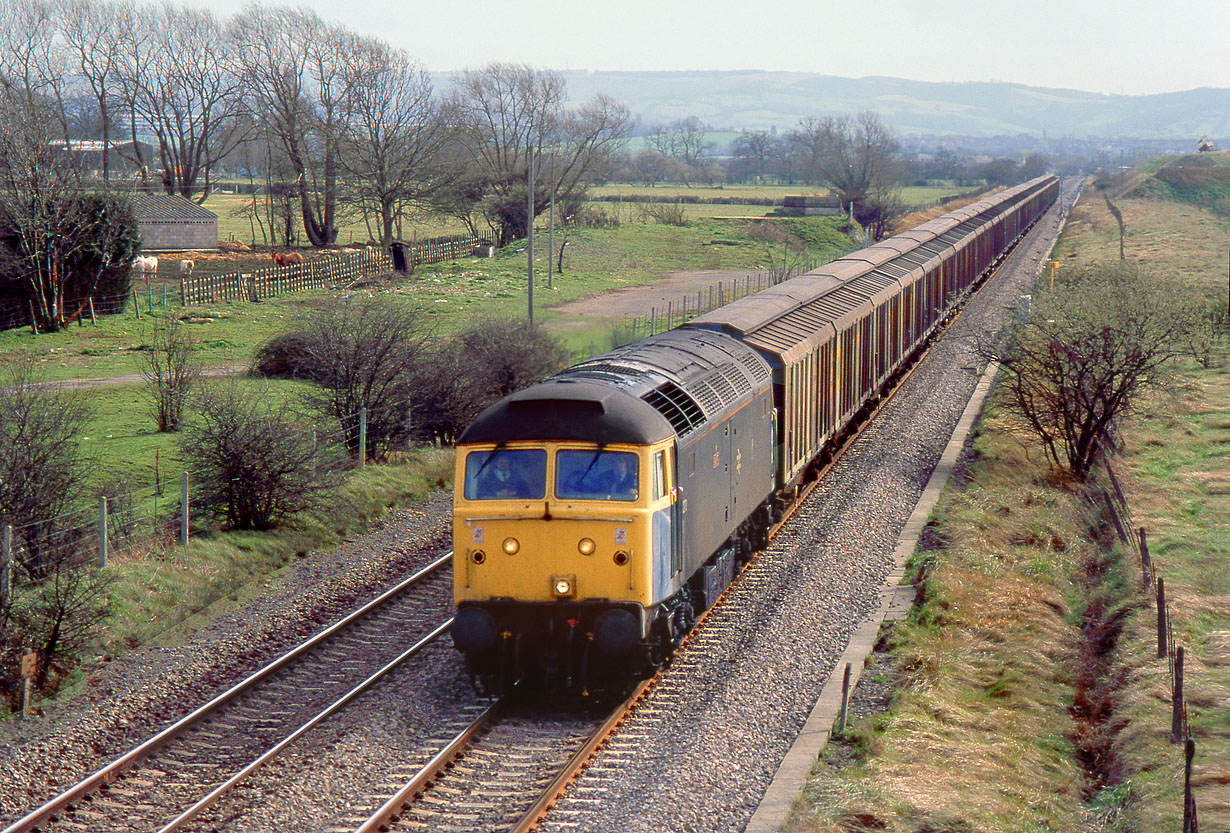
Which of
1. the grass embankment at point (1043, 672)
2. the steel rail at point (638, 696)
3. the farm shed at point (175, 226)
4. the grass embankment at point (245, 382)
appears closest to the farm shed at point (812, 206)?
the grass embankment at point (245, 382)

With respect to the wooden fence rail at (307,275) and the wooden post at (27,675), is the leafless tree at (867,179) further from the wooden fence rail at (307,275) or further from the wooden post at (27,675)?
the wooden post at (27,675)

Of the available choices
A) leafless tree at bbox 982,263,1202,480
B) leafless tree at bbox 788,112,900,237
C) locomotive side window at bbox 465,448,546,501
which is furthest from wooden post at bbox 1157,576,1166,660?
leafless tree at bbox 788,112,900,237

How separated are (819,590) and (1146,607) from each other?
13.0 ft

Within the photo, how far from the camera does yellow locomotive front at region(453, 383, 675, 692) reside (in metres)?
11.3

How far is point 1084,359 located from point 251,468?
14.7m

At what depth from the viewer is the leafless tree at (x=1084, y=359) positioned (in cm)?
2152

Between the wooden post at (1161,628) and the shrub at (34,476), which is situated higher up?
the shrub at (34,476)

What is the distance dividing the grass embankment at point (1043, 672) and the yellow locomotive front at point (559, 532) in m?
2.51

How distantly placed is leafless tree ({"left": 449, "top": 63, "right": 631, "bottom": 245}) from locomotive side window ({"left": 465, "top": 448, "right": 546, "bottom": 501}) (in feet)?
189

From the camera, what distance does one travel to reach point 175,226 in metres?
66.5

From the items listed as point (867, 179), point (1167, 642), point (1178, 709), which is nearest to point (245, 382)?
point (1167, 642)

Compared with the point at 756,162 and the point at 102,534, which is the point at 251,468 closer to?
the point at 102,534

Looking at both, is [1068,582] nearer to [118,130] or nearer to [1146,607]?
[1146,607]

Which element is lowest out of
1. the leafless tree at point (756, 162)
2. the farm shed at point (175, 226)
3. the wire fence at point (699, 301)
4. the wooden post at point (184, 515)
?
the wooden post at point (184, 515)
